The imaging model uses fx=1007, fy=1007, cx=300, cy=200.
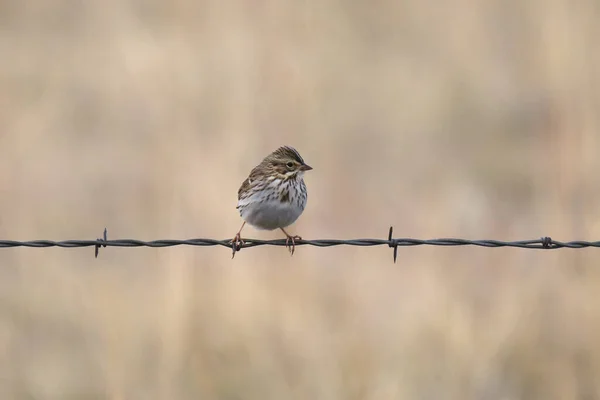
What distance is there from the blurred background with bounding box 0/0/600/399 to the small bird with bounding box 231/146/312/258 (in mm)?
1009

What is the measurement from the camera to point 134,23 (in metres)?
11.8

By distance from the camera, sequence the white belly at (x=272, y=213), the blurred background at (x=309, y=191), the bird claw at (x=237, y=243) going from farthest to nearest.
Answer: the blurred background at (x=309, y=191), the white belly at (x=272, y=213), the bird claw at (x=237, y=243)

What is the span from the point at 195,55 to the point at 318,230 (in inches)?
132

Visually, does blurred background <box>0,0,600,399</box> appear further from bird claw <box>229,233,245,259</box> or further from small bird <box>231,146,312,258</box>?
bird claw <box>229,233,245,259</box>

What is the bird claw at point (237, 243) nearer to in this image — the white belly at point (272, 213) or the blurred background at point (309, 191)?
the white belly at point (272, 213)

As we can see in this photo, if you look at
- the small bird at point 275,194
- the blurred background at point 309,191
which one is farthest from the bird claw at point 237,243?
the blurred background at point 309,191

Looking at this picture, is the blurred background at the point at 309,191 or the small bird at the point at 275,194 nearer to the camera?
the small bird at the point at 275,194

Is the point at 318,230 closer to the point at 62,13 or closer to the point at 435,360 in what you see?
the point at 435,360

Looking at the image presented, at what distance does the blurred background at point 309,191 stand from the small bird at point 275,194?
1.01 meters

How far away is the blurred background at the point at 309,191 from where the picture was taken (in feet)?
23.4

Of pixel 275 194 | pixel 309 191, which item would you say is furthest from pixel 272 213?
pixel 309 191

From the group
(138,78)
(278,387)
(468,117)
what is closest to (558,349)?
(278,387)

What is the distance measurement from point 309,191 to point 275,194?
9.76ft

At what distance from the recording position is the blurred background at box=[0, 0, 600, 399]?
23.4ft
